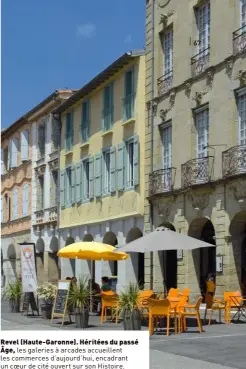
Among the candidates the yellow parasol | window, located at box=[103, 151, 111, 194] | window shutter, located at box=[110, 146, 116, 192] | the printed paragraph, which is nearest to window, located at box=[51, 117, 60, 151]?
window, located at box=[103, 151, 111, 194]

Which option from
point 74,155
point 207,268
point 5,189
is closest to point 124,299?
point 207,268

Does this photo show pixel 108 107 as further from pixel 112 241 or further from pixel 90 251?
pixel 90 251

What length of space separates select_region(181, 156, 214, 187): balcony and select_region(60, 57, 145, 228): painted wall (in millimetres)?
3867

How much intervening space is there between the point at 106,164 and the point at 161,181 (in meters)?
6.50

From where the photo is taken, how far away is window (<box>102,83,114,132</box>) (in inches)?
1273

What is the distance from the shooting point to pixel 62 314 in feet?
65.3

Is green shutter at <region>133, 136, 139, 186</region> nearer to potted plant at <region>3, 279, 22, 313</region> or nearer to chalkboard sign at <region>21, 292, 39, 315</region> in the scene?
potted plant at <region>3, 279, 22, 313</region>

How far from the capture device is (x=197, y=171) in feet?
80.5

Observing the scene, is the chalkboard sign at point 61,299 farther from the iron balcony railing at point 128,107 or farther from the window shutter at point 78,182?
the window shutter at point 78,182

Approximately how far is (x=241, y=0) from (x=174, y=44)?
469 centimetres

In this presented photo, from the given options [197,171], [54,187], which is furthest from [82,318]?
[54,187]

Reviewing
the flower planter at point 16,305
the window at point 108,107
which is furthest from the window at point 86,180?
the flower planter at point 16,305

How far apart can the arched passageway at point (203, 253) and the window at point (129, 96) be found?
6.51m

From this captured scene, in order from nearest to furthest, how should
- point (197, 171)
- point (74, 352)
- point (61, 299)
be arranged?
point (74, 352), point (61, 299), point (197, 171)
